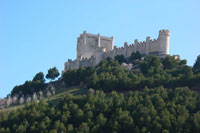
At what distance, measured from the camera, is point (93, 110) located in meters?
49.8

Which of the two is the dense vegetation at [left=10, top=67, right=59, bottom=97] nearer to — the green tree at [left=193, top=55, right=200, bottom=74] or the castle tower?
the castle tower

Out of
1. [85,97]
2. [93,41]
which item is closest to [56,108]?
[85,97]

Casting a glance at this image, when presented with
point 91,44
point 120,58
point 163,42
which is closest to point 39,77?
point 91,44

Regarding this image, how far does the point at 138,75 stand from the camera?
6350 cm

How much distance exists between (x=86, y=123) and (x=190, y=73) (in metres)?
17.3

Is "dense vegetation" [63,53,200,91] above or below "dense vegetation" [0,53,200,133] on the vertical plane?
above

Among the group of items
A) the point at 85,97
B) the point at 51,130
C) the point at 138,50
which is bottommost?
the point at 51,130

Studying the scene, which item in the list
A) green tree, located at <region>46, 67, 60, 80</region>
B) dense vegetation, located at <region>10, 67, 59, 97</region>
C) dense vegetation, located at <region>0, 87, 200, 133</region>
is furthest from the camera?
green tree, located at <region>46, 67, 60, 80</region>

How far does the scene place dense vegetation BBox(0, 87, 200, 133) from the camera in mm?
44000

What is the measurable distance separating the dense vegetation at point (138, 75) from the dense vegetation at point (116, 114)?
4002mm

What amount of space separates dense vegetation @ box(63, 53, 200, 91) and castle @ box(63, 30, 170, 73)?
6.87 feet

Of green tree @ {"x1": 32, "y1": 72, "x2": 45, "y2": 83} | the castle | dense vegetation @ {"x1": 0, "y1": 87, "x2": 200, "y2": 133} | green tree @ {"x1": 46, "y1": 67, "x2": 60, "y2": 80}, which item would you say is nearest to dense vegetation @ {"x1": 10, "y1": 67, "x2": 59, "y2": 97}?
green tree @ {"x1": 32, "y1": 72, "x2": 45, "y2": 83}

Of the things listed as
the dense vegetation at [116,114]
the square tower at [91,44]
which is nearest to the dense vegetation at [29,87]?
the square tower at [91,44]

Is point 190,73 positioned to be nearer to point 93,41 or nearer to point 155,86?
point 155,86
